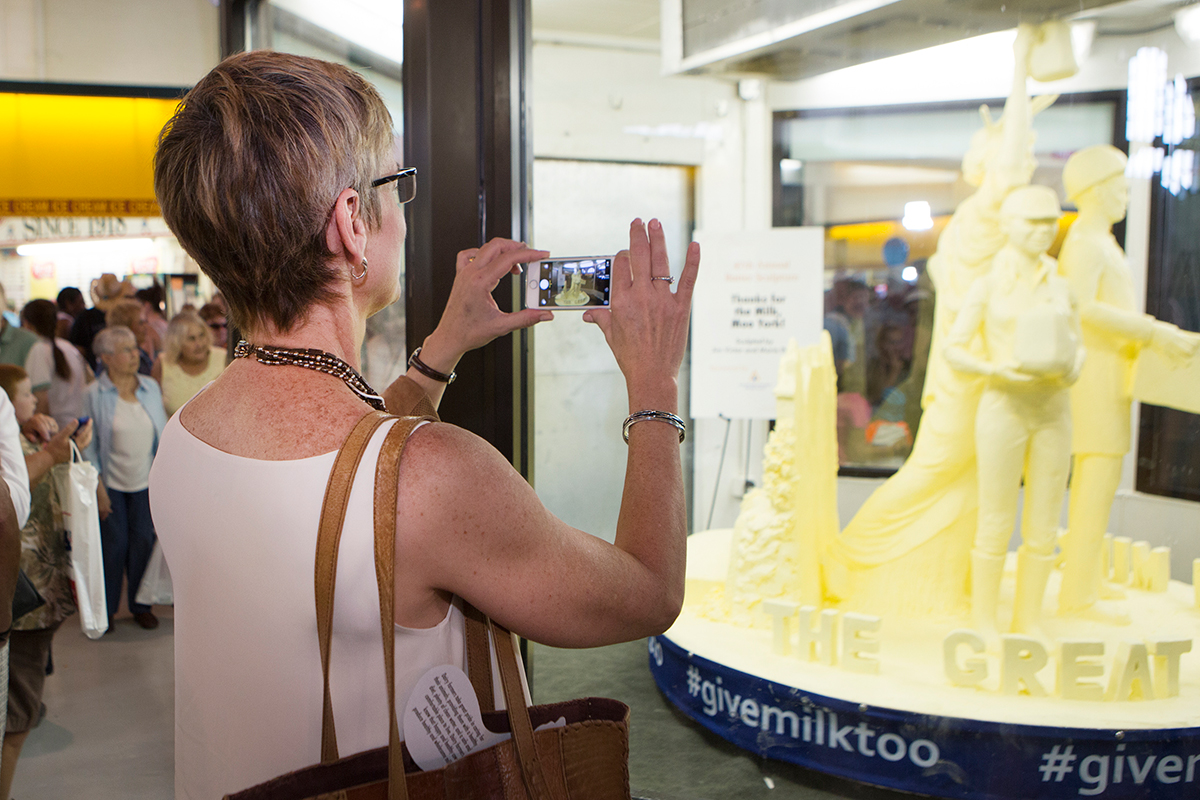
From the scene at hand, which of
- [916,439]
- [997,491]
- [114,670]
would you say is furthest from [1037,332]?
[114,670]

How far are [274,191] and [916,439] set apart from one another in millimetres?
2839

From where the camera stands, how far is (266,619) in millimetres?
1023

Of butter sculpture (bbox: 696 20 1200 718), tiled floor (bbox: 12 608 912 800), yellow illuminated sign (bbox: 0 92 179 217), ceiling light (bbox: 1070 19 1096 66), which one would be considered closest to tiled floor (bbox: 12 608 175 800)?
tiled floor (bbox: 12 608 912 800)

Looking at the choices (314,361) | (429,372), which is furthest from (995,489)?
(314,361)

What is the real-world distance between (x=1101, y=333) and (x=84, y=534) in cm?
324

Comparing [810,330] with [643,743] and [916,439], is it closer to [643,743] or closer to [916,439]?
[916,439]

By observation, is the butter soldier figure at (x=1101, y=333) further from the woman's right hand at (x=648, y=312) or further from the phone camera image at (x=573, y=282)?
Answer: the woman's right hand at (x=648, y=312)

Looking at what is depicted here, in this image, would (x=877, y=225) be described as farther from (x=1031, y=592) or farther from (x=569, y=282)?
(x=569, y=282)

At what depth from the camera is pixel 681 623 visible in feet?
10.9

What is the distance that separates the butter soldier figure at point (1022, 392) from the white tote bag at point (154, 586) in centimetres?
272

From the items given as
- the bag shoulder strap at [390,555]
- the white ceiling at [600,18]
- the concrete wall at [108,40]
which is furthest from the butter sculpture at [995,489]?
the concrete wall at [108,40]

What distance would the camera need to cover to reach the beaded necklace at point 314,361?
3.50 ft

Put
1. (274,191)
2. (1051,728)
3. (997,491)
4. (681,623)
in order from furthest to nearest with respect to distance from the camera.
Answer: (681,623)
(997,491)
(1051,728)
(274,191)

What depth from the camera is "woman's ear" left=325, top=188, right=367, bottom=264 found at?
104 centimetres
